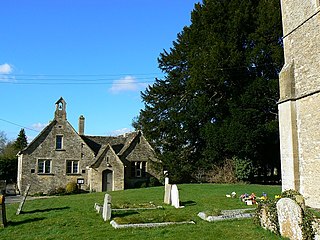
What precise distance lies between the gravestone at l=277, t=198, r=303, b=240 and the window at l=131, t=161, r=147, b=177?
31211 mm

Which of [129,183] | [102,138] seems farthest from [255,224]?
[102,138]

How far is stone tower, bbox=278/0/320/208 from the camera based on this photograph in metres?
14.8

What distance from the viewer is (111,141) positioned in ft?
146

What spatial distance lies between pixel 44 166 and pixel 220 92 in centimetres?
2003

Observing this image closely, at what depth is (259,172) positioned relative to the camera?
32656mm

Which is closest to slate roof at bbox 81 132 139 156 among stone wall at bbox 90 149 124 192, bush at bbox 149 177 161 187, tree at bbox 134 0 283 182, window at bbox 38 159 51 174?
stone wall at bbox 90 149 124 192

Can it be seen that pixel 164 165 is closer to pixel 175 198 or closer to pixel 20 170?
pixel 20 170

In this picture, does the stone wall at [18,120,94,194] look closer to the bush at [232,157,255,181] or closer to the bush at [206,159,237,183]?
the bush at [206,159,237,183]

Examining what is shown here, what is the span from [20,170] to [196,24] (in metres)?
23.4

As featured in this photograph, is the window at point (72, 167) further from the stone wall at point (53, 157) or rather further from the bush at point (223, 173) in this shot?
the bush at point (223, 173)

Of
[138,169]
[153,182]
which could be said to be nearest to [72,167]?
[138,169]

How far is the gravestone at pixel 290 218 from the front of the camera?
916 cm

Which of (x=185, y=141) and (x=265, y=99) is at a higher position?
(x=265, y=99)

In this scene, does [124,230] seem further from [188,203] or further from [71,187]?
[71,187]
